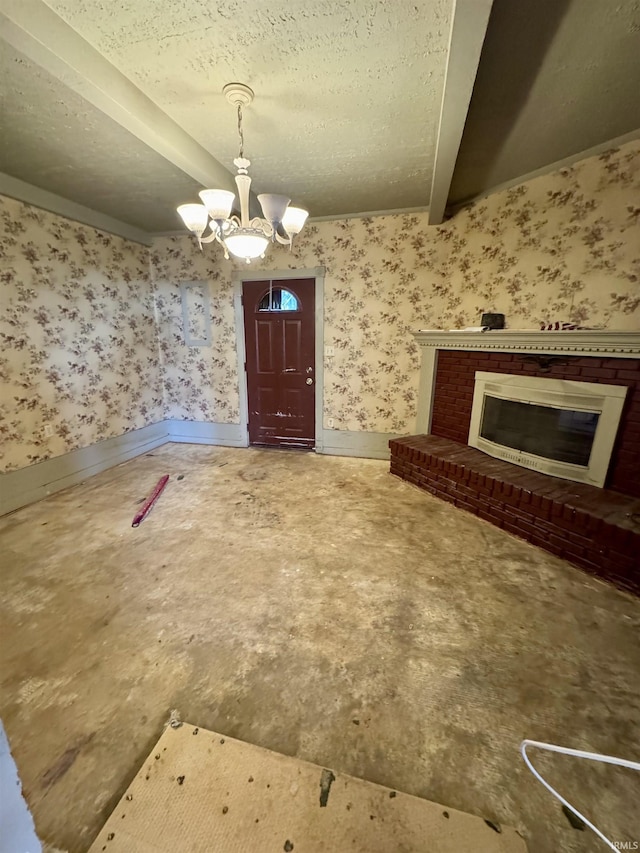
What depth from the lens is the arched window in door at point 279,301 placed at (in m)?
3.99

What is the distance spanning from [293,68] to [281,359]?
268 cm

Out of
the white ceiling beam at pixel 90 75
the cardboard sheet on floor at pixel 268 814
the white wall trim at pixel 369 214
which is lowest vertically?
the cardboard sheet on floor at pixel 268 814

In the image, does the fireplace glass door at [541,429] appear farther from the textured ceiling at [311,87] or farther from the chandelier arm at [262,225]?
the chandelier arm at [262,225]

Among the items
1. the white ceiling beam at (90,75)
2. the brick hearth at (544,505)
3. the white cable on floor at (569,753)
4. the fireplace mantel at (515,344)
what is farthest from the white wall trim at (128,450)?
the white cable on floor at (569,753)

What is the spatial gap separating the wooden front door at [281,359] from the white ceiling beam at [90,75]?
1731 mm

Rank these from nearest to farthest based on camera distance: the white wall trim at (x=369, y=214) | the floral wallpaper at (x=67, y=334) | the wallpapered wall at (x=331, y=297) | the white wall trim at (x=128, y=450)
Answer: the wallpapered wall at (x=331, y=297), the floral wallpaper at (x=67, y=334), the white wall trim at (x=128, y=450), the white wall trim at (x=369, y=214)

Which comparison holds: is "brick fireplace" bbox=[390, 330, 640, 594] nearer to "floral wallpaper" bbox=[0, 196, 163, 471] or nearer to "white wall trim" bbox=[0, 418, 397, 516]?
"white wall trim" bbox=[0, 418, 397, 516]

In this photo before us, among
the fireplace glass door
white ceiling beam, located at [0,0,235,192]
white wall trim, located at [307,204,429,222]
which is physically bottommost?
the fireplace glass door

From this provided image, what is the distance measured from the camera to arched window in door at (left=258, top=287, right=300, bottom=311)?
3.99m

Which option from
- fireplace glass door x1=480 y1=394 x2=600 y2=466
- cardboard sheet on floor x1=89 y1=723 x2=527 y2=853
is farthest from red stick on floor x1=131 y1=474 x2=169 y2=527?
fireplace glass door x1=480 y1=394 x2=600 y2=466

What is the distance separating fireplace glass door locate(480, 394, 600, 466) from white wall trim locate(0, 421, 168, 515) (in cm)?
384

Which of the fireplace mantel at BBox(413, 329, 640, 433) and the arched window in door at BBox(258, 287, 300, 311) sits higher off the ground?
the arched window in door at BBox(258, 287, 300, 311)

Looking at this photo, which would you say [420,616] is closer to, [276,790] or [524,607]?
[524,607]

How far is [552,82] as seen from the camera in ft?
5.60
